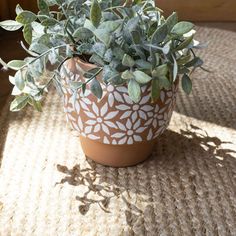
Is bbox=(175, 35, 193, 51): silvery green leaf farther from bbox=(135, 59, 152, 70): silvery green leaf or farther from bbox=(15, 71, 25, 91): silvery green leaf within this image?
bbox=(15, 71, 25, 91): silvery green leaf

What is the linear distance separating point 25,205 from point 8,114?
0.22 m

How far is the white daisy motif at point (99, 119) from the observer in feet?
1.46

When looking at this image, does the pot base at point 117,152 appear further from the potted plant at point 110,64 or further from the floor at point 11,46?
the floor at point 11,46

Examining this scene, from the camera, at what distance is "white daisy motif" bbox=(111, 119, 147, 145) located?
45 centimetres

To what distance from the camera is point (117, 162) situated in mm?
506

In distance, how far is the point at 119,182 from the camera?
490 mm

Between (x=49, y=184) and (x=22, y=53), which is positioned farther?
(x=22, y=53)

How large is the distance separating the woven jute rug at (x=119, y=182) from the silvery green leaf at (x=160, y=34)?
187 mm

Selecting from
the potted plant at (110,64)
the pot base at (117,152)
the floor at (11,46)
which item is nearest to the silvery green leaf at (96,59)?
the potted plant at (110,64)

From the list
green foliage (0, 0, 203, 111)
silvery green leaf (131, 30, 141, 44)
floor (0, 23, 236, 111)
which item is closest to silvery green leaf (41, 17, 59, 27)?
green foliage (0, 0, 203, 111)

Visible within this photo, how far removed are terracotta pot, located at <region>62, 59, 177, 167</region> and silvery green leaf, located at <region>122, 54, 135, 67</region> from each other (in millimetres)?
40

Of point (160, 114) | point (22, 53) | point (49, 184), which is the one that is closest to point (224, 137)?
point (160, 114)

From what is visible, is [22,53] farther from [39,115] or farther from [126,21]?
[126,21]

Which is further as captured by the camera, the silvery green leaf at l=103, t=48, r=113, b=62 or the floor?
the floor
